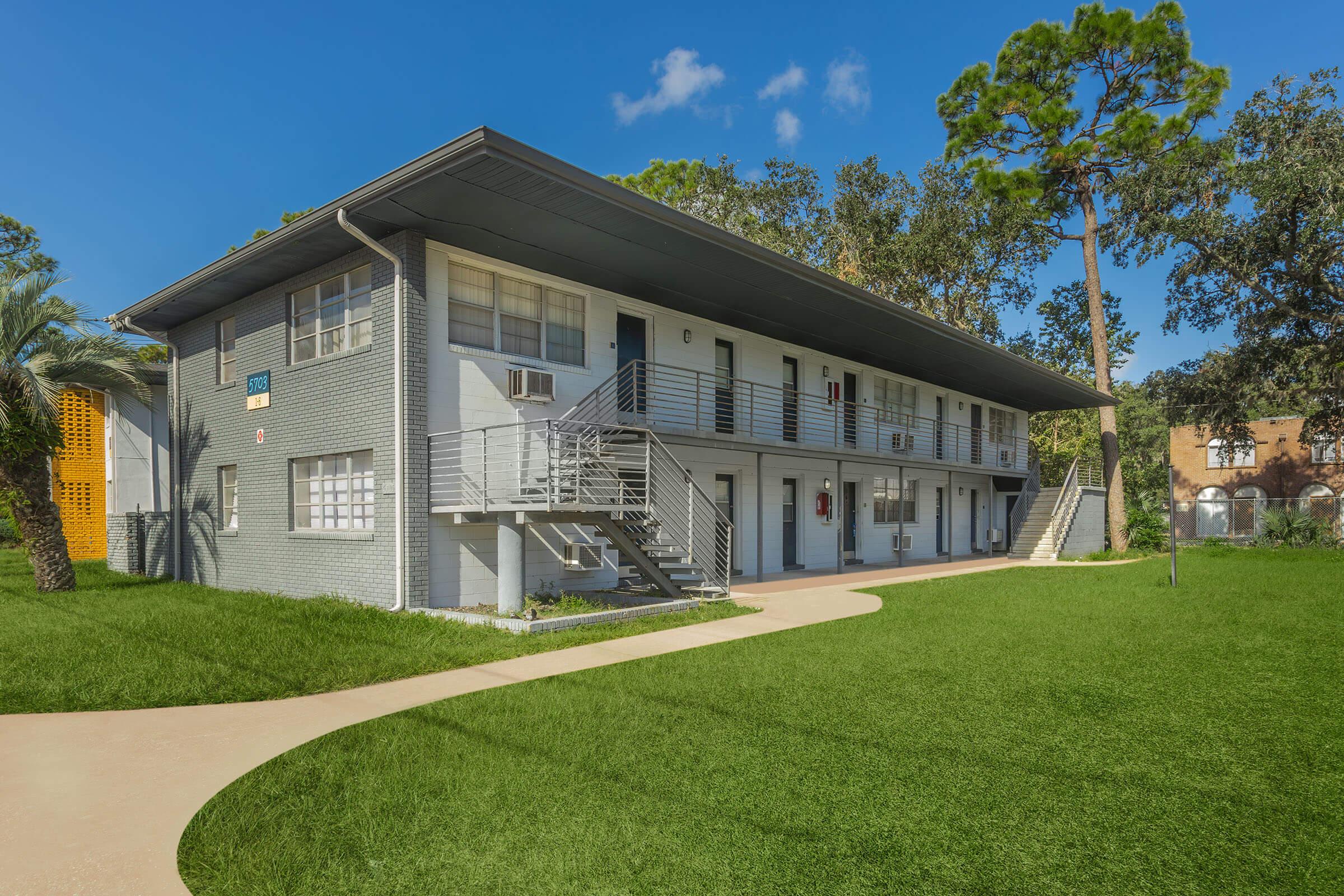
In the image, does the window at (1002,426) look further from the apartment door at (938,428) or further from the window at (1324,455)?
the window at (1324,455)

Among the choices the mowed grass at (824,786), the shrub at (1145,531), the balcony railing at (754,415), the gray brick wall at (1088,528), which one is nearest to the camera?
the mowed grass at (824,786)

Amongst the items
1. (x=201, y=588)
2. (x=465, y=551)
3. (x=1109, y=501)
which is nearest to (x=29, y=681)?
(x=465, y=551)

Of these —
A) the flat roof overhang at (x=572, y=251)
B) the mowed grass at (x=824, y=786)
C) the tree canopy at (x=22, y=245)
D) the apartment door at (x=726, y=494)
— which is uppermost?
the tree canopy at (x=22, y=245)

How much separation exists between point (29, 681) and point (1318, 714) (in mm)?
10620

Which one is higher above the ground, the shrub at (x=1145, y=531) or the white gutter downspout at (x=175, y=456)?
the white gutter downspout at (x=175, y=456)

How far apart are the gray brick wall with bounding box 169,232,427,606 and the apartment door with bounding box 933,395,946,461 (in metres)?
16.7

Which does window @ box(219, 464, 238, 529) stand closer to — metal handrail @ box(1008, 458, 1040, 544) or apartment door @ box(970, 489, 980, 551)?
apartment door @ box(970, 489, 980, 551)

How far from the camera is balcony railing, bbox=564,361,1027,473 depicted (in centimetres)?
1405

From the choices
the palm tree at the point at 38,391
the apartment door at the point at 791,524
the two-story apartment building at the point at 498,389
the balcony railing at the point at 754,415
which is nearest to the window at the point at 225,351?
the two-story apartment building at the point at 498,389

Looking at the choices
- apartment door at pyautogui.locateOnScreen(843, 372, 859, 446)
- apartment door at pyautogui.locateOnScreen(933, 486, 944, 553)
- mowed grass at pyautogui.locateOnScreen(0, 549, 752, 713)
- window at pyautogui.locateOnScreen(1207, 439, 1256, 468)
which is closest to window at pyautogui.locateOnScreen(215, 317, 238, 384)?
mowed grass at pyautogui.locateOnScreen(0, 549, 752, 713)

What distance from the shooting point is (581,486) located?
34.4ft

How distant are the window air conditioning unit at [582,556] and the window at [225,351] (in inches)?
302

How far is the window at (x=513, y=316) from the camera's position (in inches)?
466

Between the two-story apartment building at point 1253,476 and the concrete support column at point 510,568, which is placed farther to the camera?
the two-story apartment building at point 1253,476
